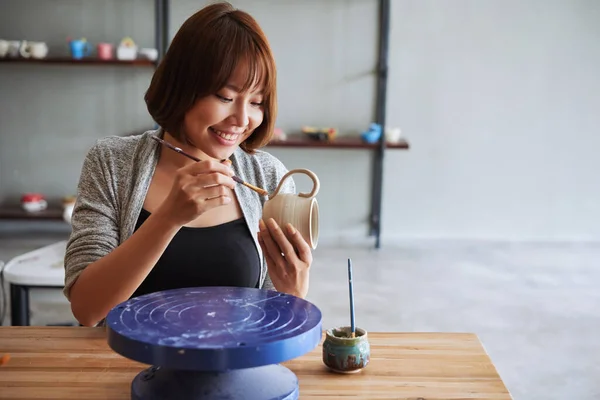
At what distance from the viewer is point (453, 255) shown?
15.3ft

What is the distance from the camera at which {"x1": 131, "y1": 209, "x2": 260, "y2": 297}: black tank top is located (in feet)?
5.19

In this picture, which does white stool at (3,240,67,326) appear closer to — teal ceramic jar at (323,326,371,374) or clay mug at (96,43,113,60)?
teal ceramic jar at (323,326,371,374)

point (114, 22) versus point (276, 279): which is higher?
point (114, 22)

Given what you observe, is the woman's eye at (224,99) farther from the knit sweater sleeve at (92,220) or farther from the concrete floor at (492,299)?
the concrete floor at (492,299)

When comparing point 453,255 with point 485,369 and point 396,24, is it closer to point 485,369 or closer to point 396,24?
point 396,24

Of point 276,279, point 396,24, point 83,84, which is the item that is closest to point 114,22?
point 83,84

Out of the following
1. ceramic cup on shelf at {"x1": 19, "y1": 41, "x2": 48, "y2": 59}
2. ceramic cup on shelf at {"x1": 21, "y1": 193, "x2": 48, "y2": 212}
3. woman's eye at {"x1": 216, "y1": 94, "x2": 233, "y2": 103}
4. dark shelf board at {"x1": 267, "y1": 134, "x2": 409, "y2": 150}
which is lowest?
ceramic cup on shelf at {"x1": 21, "y1": 193, "x2": 48, "y2": 212}

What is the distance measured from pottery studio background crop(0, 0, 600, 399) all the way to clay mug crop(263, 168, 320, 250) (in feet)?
10.5

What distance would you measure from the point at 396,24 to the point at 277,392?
404cm

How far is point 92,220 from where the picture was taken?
1.54 meters

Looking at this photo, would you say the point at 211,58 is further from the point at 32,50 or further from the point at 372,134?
the point at 32,50

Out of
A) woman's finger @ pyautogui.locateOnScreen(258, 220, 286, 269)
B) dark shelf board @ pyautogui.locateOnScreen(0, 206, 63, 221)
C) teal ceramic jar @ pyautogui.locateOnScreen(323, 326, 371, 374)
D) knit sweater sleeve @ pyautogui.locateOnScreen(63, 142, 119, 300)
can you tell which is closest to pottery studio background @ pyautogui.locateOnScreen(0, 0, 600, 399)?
dark shelf board @ pyautogui.locateOnScreen(0, 206, 63, 221)


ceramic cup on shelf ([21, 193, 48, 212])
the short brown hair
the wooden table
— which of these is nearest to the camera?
the wooden table

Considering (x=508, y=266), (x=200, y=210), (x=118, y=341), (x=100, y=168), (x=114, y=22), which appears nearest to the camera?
(x=118, y=341)
